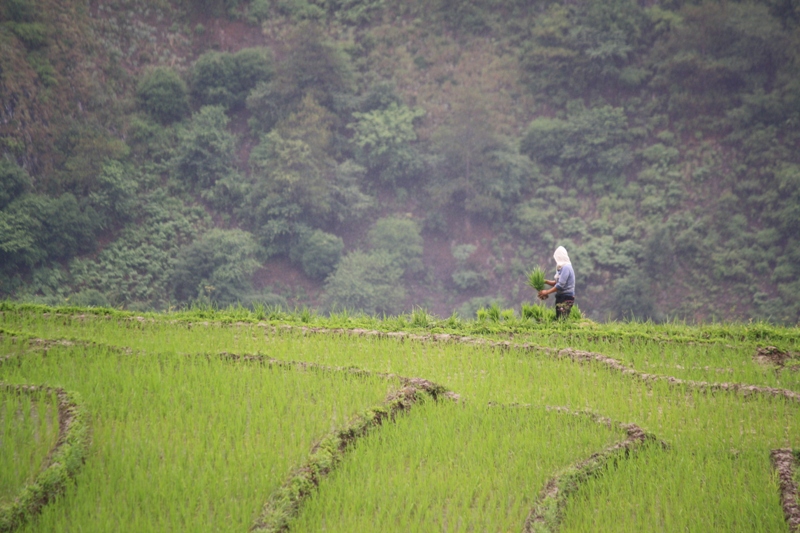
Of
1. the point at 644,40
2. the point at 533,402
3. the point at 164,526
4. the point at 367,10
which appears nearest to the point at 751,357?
the point at 533,402

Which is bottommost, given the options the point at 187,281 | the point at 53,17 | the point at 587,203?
the point at 187,281

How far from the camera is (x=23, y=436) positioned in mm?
4500

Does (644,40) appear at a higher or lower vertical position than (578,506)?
higher

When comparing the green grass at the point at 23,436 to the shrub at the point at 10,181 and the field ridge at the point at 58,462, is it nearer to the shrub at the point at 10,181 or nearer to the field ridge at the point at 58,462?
the field ridge at the point at 58,462

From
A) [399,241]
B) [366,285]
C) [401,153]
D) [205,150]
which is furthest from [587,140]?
[205,150]

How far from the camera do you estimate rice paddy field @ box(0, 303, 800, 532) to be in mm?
3941

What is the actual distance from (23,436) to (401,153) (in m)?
22.4

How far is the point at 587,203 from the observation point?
82.5 ft

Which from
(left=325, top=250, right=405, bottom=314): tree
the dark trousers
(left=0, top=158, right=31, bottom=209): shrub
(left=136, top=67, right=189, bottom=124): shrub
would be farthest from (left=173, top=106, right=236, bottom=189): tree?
the dark trousers

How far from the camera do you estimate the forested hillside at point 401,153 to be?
21.6 meters

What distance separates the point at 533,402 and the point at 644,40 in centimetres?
2499

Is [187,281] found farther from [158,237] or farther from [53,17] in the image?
[53,17]

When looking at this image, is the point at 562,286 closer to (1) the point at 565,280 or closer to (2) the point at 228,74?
(1) the point at 565,280

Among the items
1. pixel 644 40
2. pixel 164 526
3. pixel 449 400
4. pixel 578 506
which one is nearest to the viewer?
pixel 164 526
